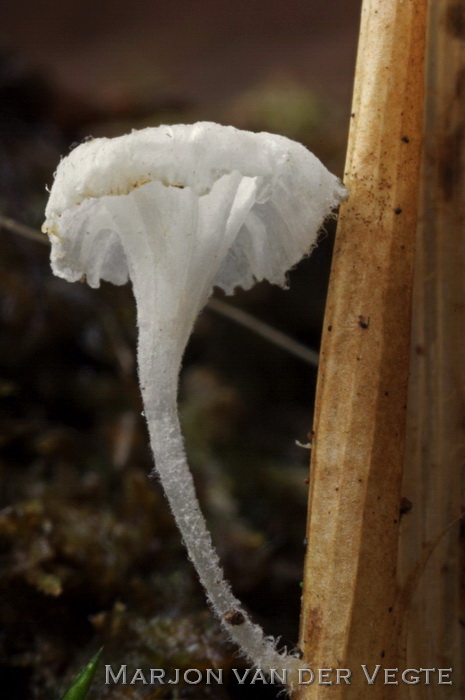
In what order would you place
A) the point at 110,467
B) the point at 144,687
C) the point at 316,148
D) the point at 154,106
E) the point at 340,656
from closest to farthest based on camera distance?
the point at 340,656
the point at 144,687
the point at 110,467
the point at 316,148
the point at 154,106

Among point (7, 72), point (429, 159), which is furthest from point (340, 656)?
point (7, 72)

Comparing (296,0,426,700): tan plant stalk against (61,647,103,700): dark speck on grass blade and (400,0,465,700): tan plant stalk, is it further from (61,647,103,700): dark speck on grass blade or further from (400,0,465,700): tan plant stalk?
(61,647,103,700): dark speck on grass blade

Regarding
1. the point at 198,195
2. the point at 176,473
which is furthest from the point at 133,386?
the point at 198,195

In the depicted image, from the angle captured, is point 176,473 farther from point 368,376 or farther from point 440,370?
point 440,370

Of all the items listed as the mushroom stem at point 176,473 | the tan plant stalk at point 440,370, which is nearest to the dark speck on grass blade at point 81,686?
the mushroom stem at point 176,473

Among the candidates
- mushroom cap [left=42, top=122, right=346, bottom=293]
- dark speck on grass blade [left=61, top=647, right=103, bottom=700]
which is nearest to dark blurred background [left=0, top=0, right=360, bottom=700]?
mushroom cap [left=42, top=122, right=346, bottom=293]

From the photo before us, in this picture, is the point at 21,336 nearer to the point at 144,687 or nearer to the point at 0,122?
the point at 0,122
